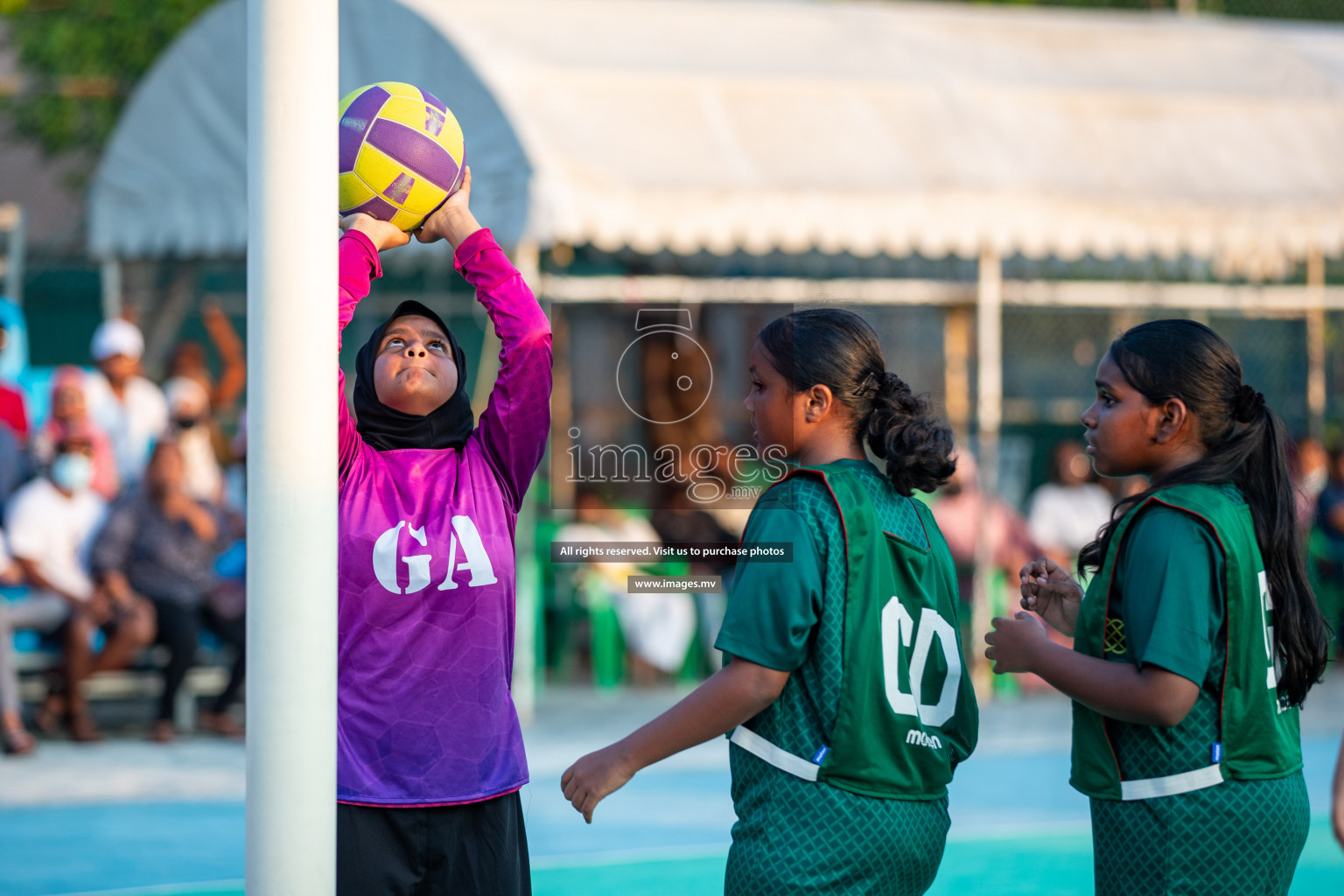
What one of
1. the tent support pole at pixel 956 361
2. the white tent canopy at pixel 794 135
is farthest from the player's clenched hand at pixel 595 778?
the tent support pole at pixel 956 361

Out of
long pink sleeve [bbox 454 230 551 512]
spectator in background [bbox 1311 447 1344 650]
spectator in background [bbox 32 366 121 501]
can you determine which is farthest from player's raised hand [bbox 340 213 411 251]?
spectator in background [bbox 1311 447 1344 650]

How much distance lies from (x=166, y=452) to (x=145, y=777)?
180cm

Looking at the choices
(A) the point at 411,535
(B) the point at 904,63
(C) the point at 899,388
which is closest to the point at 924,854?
(C) the point at 899,388

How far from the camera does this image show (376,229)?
10.0 ft

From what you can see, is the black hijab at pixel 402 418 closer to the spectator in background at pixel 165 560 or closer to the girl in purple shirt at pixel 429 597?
the girl in purple shirt at pixel 429 597

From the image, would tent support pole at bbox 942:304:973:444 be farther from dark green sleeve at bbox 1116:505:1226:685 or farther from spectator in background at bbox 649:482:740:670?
dark green sleeve at bbox 1116:505:1226:685

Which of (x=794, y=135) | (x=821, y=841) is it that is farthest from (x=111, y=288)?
(x=821, y=841)

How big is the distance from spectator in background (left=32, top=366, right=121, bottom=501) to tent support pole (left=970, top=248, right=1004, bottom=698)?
5058 mm

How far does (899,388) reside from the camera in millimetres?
2762

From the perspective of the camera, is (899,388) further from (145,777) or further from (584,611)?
(584,611)

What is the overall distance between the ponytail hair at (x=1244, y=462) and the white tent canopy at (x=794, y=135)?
5.31m

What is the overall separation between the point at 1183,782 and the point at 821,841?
70 cm

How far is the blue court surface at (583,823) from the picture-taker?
523cm

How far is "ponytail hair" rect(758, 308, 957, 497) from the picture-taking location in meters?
2.68
